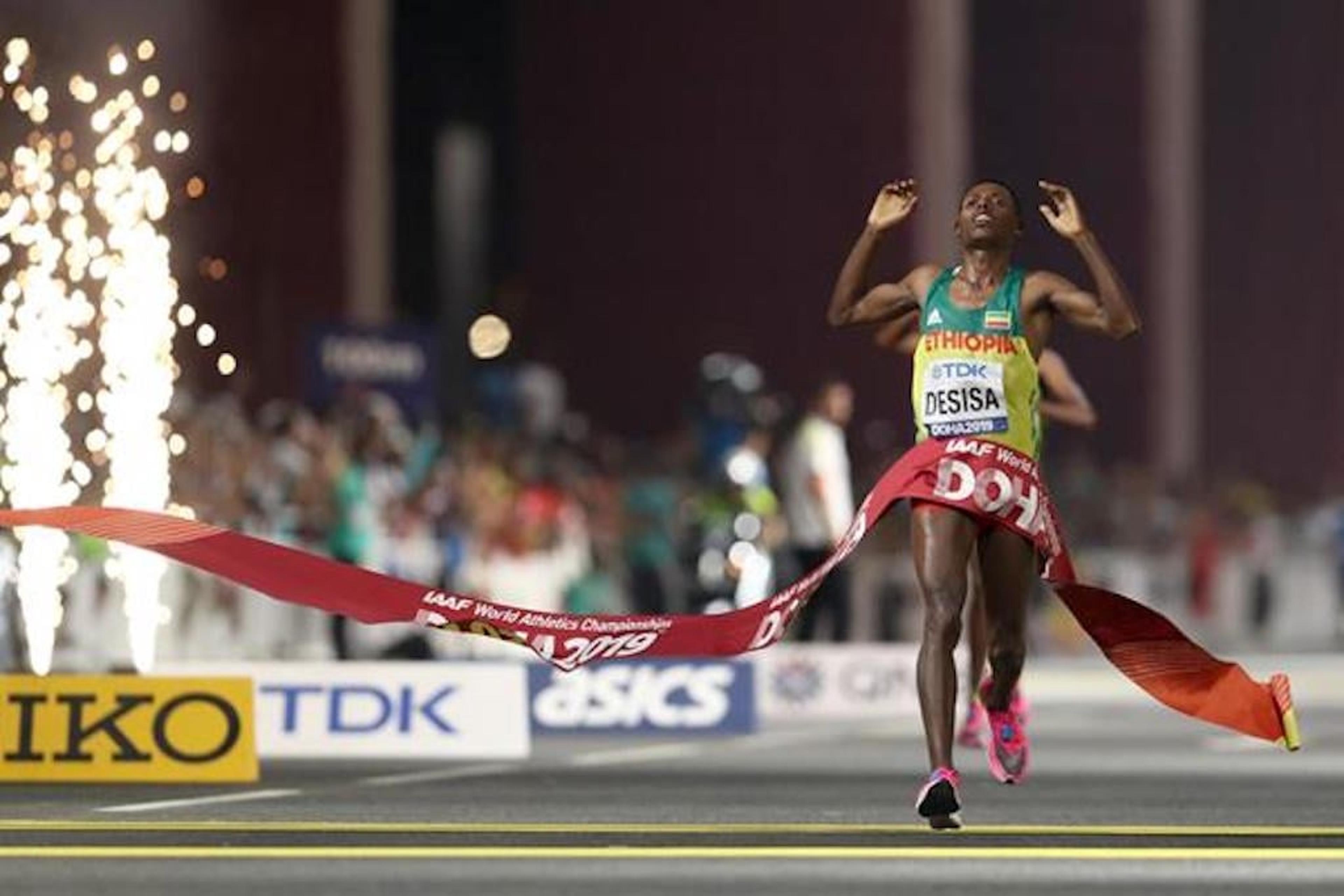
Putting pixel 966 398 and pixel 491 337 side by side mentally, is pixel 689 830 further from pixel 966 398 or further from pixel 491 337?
pixel 491 337

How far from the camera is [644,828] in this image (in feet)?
44.6

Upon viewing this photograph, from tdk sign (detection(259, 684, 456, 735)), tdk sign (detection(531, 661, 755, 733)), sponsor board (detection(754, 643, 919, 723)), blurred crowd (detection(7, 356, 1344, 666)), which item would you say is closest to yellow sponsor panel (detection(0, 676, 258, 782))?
tdk sign (detection(259, 684, 456, 735))

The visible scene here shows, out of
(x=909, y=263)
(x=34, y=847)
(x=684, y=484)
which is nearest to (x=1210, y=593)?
(x=909, y=263)

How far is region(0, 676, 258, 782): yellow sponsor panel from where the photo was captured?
16.0m

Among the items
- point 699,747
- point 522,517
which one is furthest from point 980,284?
point 522,517

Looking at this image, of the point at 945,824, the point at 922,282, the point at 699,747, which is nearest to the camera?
the point at 945,824

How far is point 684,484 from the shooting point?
32.6 metres

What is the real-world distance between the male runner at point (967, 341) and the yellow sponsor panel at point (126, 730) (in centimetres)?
344

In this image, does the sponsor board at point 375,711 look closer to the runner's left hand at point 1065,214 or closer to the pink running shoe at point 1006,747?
the pink running shoe at point 1006,747

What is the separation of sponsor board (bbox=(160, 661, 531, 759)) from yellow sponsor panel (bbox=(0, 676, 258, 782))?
1.63 metres

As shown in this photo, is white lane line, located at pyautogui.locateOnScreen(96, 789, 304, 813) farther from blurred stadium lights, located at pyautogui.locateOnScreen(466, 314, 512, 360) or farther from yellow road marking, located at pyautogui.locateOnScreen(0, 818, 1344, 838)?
blurred stadium lights, located at pyautogui.locateOnScreen(466, 314, 512, 360)

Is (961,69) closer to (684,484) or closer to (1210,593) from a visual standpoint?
(1210,593)

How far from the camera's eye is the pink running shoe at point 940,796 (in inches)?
520

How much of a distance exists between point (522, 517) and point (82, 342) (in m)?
5.95
